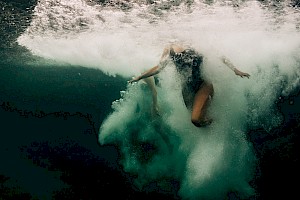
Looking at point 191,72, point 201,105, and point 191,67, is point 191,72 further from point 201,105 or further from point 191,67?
point 201,105

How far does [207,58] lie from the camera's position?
7973mm

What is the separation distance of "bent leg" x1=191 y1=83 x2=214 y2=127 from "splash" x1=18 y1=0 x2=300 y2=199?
2.33 ft

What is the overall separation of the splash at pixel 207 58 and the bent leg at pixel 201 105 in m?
0.71

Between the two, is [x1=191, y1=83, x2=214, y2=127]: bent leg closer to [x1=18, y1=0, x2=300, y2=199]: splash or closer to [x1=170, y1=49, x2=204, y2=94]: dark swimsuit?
[x1=170, y1=49, x2=204, y2=94]: dark swimsuit

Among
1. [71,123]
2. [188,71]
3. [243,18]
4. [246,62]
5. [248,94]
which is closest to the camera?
[188,71]

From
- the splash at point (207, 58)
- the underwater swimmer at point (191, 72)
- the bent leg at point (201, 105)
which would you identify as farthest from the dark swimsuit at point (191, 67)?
the splash at point (207, 58)

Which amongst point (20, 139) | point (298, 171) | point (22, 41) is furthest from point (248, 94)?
point (20, 139)

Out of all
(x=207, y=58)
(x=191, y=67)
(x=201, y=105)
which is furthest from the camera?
(x=207, y=58)

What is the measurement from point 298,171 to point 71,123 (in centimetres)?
3744

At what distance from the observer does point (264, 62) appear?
13.3 metres

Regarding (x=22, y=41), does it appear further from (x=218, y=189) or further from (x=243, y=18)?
(x=218, y=189)

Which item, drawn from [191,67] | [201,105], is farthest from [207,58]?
[201,105]

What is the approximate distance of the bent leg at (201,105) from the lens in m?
6.25

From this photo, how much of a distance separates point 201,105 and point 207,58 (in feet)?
7.32
